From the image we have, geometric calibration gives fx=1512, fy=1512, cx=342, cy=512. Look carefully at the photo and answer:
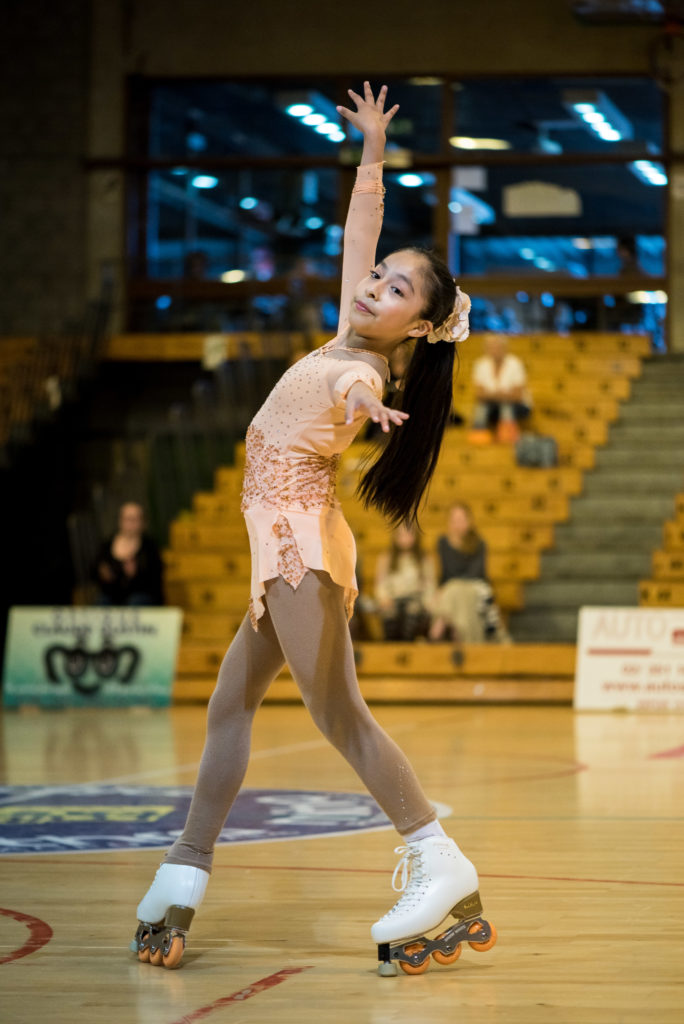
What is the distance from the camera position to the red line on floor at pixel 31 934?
3.31 m

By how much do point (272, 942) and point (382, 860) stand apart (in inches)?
42.4

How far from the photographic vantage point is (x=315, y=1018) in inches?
110

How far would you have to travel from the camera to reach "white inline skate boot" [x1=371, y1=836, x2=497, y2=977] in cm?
321

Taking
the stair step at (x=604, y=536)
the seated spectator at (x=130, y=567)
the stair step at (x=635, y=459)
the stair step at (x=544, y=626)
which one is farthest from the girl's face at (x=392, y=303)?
the stair step at (x=635, y=459)

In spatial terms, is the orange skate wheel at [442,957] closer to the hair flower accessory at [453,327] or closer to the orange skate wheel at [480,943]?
the orange skate wheel at [480,943]

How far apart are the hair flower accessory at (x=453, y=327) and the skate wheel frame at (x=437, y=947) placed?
1284 millimetres

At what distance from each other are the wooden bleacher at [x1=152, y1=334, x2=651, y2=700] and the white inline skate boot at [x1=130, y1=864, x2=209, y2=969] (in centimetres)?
698

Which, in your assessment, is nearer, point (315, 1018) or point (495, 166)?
point (315, 1018)

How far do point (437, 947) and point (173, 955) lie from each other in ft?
1.86

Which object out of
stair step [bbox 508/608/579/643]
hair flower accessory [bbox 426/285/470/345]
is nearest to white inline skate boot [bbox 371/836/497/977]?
hair flower accessory [bbox 426/285/470/345]

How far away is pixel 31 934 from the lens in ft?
11.5

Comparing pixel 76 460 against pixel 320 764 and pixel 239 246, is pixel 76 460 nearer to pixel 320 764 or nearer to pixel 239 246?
pixel 239 246

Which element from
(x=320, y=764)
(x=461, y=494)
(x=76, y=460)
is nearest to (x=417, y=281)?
(x=320, y=764)

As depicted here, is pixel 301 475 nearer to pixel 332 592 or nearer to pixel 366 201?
pixel 332 592
